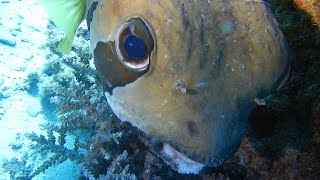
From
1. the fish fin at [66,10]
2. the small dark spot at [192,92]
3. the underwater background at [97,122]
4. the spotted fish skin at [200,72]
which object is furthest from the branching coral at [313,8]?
the fish fin at [66,10]

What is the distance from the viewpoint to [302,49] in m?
2.33

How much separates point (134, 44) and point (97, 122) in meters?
1.90

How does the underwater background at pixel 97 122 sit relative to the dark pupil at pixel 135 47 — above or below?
below

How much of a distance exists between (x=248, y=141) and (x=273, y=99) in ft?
1.41

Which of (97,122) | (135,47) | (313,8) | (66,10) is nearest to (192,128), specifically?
(135,47)

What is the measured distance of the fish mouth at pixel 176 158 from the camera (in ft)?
3.94

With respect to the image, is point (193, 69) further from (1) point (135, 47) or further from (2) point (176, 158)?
(2) point (176, 158)

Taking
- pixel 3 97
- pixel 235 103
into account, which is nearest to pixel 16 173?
pixel 3 97

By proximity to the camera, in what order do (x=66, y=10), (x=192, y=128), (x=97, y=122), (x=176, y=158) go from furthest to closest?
(x=97, y=122) → (x=66, y=10) → (x=176, y=158) → (x=192, y=128)

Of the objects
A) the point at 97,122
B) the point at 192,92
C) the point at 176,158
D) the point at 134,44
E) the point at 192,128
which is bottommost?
the point at 97,122

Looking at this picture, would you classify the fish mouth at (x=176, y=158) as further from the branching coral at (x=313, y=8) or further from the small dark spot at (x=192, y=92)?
the branching coral at (x=313, y=8)

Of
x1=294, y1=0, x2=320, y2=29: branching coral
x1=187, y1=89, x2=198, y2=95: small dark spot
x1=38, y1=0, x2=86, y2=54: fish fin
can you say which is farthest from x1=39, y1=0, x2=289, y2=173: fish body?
x1=294, y1=0, x2=320, y2=29: branching coral

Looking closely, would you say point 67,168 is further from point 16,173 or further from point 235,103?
point 235,103

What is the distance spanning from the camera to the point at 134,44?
3.98ft
